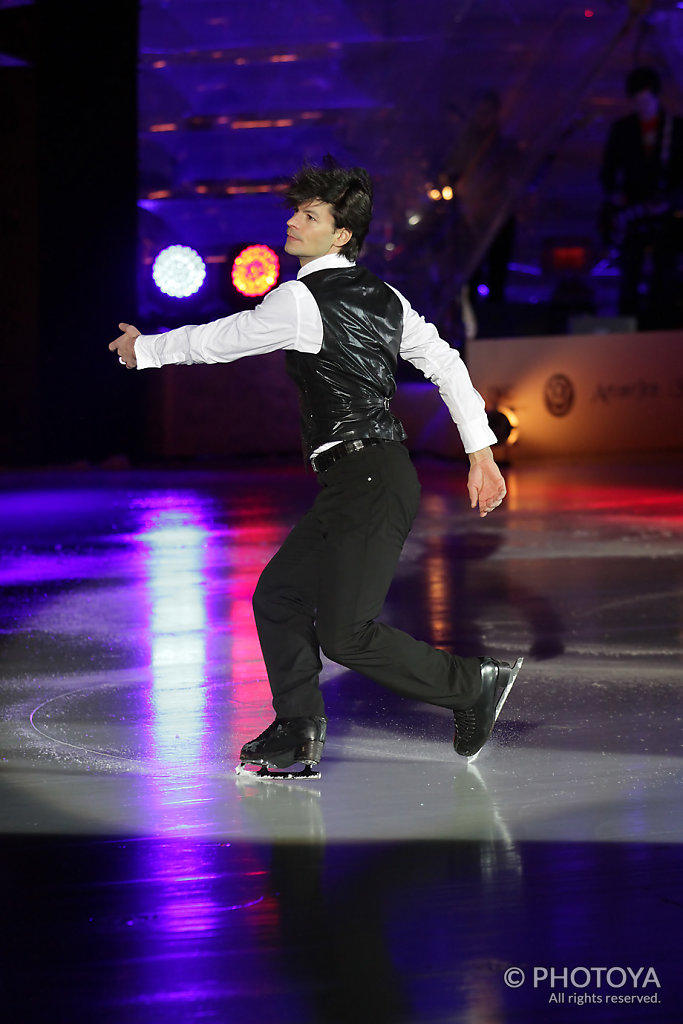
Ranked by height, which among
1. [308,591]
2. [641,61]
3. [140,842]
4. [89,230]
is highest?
[641,61]

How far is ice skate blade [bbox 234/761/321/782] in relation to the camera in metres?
3.56

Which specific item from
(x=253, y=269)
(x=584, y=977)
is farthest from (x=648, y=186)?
(x=584, y=977)

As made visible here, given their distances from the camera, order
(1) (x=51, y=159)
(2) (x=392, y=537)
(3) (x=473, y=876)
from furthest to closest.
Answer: (1) (x=51, y=159) → (2) (x=392, y=537) → (3) (x=473, y=876)

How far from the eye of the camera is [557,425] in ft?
40.9

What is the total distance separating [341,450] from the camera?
3.49 m

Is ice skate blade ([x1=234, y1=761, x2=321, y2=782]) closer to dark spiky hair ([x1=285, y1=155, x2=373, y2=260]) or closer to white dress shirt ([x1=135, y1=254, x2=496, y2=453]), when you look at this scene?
white dress shirt ([x1=135, y1=254, x2=496, y2=453])

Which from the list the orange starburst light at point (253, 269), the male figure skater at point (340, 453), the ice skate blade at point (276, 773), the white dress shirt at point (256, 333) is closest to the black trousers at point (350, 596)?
the male figure skater at point (340, 453)

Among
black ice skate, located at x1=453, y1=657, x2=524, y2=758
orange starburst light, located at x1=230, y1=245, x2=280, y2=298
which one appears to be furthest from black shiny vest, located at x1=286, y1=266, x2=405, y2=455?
orange starburst light, located at x1=230, y1=245, x2=280, y2=298

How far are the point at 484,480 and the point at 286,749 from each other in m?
0.83

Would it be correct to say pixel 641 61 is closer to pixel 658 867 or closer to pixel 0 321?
pixel 0 321

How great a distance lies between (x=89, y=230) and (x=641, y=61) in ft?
19.1

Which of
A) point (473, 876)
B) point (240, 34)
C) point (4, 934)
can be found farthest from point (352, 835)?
point (240, 34)

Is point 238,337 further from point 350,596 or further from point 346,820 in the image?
point 346,820

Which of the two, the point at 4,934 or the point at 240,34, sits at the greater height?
the point at 240,34
